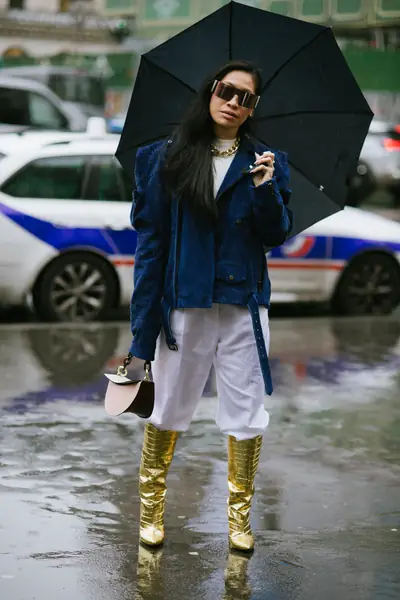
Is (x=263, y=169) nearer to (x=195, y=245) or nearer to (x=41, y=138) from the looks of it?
(x=195, y=245)

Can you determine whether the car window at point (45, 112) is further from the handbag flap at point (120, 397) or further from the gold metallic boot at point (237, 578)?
the gold metallic boot at point (237, 578)

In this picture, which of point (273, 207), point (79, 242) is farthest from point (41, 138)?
point (273, 207)

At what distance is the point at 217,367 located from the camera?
16.5 feet

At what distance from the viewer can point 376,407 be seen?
7.82 meters

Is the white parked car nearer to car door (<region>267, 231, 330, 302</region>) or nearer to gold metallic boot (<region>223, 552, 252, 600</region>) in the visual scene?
car door (<region>267, 231, 330, 302</region>)

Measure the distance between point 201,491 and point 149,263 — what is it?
149 centimetres

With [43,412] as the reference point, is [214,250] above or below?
above

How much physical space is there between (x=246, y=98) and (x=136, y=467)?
221 centimetres

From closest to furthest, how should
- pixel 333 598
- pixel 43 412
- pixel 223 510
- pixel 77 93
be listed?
pixel 333 598, pixel 223 510, pixel 43 412, pixel 77 93

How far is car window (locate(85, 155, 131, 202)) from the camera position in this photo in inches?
445

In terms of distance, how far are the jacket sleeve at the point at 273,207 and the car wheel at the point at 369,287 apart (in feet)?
23.1

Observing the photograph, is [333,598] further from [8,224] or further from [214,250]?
[8,224]

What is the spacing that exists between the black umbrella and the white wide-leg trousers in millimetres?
645

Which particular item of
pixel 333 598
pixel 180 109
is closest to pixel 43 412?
pixel 180 109
